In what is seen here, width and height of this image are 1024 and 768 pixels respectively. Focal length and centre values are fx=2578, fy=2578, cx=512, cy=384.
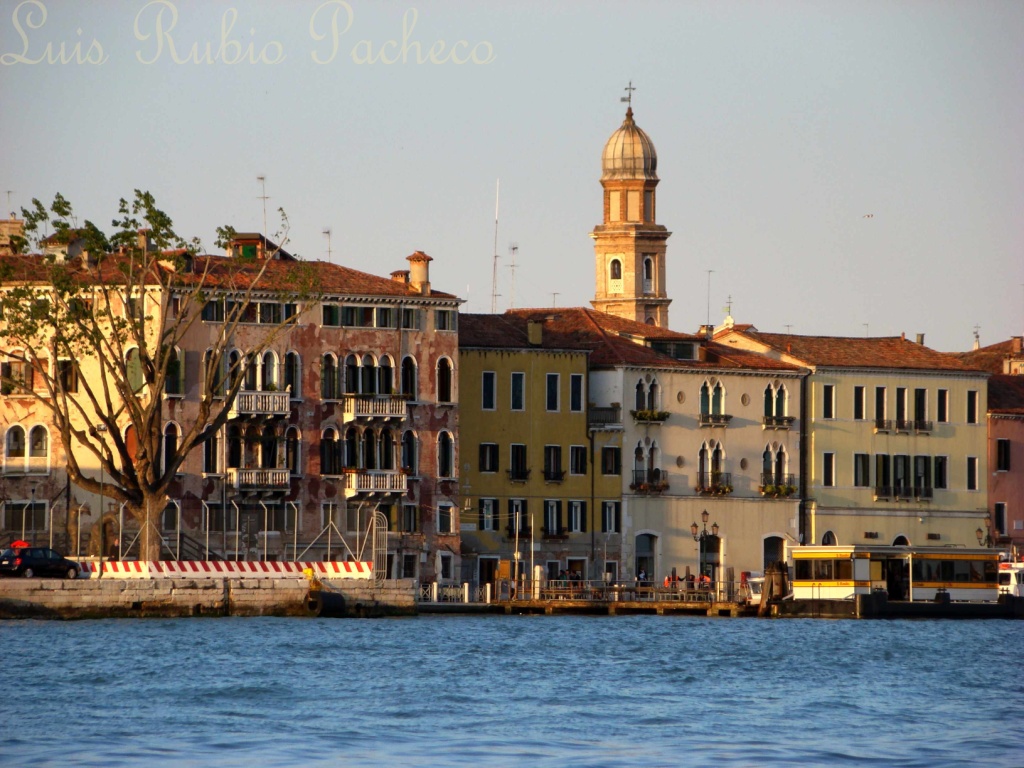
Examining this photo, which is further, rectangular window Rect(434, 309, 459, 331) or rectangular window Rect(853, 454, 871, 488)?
rectangular window Rect(853, 454, 871, 488)


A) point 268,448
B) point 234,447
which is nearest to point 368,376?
→ point 268,448

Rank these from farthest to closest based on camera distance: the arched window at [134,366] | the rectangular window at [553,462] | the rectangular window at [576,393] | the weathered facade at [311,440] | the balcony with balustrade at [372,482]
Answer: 1. the rectangular window at [576,393]
2. the rectangular window at [553,462]
3. the balcony with balustrade at [372,482]
4. the weathered facade at [311,440]
5. the arched window at [134,366]

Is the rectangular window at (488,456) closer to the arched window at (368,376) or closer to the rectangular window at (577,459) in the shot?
the rectangular window at (577,459)

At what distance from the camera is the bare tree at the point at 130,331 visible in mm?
60094

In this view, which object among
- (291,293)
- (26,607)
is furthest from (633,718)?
(291,293)

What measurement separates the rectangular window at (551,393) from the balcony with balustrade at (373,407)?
5563 millimetres

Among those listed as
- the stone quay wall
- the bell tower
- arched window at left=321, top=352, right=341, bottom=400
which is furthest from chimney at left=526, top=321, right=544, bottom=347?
the bell tower

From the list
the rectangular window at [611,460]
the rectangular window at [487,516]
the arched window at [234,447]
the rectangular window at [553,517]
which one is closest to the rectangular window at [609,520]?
the rectangular window at [611,460]

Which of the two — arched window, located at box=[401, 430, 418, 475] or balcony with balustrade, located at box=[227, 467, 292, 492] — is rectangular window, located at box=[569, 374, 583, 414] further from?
balcony with balustrade, located at box=[227, 467, 292, 492]

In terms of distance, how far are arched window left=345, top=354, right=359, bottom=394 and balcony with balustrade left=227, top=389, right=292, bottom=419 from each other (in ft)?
7.62

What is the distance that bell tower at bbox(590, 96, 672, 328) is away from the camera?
108m

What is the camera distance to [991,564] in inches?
2844

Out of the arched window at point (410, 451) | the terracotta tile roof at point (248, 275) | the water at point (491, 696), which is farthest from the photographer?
the arched window at point (410, 451)

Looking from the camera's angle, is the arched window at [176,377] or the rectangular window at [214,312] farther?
the rectangular window at [214,312]
